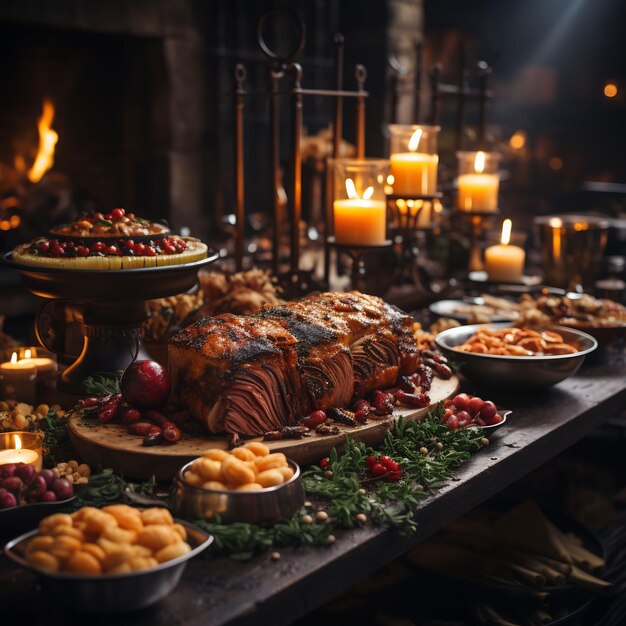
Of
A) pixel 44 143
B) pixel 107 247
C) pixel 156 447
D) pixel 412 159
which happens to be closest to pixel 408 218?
pixel 412 159

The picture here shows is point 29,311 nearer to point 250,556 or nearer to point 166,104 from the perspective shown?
point 166,104

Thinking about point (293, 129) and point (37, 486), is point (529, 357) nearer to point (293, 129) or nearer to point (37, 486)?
point (293, 129)

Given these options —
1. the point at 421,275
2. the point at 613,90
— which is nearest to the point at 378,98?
the point at 421,275

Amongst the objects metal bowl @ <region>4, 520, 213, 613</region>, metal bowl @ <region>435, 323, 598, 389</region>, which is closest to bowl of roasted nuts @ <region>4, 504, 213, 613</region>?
metal bowl @ <region>4, 520, 213, 613</region>

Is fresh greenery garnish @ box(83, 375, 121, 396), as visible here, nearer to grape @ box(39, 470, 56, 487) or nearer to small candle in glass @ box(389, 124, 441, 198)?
grape @ box(39, 470, 56, 487)

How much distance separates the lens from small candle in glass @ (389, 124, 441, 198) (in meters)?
3.54

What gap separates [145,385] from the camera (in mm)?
2121

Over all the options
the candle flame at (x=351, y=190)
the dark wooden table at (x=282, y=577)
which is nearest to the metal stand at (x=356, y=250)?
the candle flame at (x=351, y=190)

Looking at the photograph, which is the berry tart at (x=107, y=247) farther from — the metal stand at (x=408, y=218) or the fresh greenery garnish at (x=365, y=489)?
the metal stand at (x=408, y=218)

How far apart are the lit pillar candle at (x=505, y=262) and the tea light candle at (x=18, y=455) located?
2538 mm

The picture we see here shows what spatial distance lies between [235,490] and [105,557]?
33cm

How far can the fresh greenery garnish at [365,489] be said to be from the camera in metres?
1.70

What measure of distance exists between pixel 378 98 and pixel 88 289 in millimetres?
4451

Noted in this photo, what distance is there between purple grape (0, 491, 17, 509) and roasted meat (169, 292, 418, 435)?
50 cm
